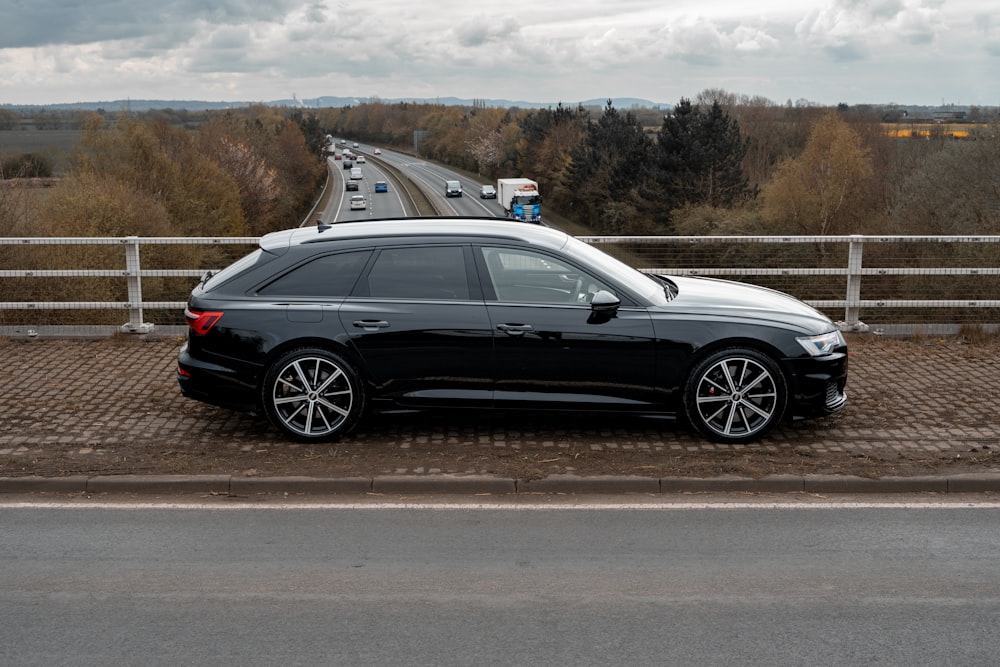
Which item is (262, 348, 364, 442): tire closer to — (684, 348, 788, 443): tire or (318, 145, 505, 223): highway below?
(684, 348, 788, 443): tire

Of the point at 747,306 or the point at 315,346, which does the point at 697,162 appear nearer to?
the point at 747,306

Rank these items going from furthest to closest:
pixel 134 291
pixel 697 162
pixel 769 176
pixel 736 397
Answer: pixel 769 176 → pixel 697 162 → pixel 134 291 → pixel 736 397

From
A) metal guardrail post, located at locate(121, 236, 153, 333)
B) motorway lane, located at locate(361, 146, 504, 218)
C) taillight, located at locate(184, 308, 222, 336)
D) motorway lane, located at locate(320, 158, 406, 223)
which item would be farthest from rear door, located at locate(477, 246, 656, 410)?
motorway lane, located at locate(320, 158, 406, 223)

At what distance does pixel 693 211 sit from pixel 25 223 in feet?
142

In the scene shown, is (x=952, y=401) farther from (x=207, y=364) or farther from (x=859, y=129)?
(x=859, y=129)

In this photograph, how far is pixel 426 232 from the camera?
26.0 ft

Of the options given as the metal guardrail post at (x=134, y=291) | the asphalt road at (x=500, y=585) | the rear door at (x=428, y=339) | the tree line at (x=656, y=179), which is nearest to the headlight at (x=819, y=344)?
the asphalt road at (x=500, y=585)

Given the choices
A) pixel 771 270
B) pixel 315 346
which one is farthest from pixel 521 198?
pixel 315 346

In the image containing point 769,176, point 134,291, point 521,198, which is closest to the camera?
point 134,291

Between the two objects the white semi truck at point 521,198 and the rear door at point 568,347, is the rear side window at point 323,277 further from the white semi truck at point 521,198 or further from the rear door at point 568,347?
A: the white semi truck at point 521,198

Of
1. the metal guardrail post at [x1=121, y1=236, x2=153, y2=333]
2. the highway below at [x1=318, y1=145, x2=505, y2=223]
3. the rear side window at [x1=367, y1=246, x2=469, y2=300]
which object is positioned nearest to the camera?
the rear side window at [x1=367, y1=246, x2=469, y2=300]

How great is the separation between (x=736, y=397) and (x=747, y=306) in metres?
0.73

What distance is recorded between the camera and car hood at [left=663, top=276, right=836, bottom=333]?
302 inches

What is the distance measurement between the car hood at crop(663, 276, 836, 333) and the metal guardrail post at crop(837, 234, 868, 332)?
3.67 meters
